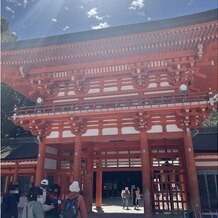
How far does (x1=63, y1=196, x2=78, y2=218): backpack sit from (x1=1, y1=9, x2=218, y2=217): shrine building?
4.71m

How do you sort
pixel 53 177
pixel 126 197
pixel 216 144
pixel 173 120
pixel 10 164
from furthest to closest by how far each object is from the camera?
1. pixel 126 197
2. pixel 10 164
3. pixel 216 144
4. pixel 53 177
5. pixel 173 120

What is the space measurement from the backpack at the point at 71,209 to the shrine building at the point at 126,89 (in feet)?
15.5

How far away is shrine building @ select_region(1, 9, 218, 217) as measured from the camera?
836 centimetres

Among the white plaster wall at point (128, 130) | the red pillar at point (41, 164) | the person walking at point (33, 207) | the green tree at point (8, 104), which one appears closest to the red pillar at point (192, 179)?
the white plaster wall at point (128, 130)

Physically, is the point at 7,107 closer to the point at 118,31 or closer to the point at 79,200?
the point at 118,31

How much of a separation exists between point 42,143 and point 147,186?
5077mm

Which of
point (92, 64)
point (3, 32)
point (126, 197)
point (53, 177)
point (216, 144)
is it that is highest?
point (3, 32)

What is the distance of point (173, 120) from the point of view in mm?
9281

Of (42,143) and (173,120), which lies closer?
(173,120)

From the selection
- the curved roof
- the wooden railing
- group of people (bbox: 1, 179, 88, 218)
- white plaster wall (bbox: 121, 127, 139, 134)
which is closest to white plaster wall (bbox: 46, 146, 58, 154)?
the wooden railing

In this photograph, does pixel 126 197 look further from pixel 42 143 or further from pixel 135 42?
pixel 135 42

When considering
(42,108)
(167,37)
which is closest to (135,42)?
(167,37)

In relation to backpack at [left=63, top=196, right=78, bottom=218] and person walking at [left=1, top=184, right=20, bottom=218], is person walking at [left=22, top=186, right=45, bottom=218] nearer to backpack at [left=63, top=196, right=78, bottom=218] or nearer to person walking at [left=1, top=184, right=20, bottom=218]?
backpack at [left=63, top=196, right=78, bottom=218]

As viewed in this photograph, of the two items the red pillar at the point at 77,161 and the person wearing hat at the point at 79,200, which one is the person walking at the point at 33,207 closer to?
the person wearing hat at the point at 79,200
